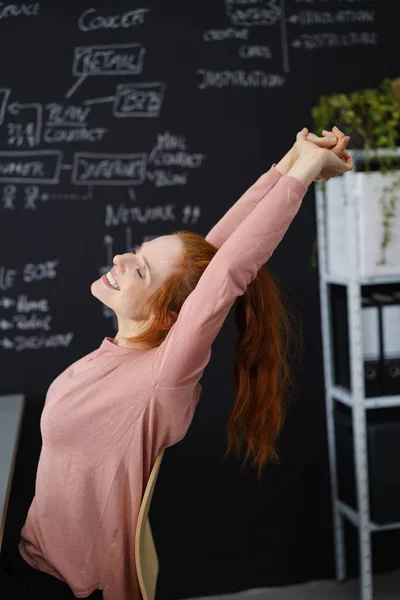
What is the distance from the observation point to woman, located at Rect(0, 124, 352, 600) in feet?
5.09

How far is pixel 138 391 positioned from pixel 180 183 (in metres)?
1.50

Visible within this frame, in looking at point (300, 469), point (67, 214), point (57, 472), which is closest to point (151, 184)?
point (67, 214)

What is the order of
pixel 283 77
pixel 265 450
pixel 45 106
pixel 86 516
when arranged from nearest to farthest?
pixel 86 516 → pixel 265 450 → pixel 45 106 → pixel 283 77

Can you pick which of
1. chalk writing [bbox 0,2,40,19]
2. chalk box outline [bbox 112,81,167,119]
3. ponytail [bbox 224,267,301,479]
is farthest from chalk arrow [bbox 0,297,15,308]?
ponytail [bbox 224,267,301,479]

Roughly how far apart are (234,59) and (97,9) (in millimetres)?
541

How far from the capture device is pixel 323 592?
310 cm

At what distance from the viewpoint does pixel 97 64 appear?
2904 millimetres

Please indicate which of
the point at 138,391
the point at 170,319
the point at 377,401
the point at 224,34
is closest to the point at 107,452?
the point at 138,391

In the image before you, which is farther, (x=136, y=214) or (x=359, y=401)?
(x=136, y=214)

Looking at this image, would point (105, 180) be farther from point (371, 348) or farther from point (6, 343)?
point (371, 348)

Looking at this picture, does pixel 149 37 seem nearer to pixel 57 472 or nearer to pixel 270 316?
pixel 270 316

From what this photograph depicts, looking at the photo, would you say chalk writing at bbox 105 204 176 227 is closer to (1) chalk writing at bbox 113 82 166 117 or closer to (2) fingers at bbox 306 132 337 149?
(1) chalk writing at bbox 113 82 166 117

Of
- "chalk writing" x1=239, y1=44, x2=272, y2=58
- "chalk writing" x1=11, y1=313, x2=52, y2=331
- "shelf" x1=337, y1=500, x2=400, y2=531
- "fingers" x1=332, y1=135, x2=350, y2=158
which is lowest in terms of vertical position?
"shelf" x1=337, y1=500, x2=400, y2=531

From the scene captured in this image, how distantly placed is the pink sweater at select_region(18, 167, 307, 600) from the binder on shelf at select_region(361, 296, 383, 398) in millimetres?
1283
